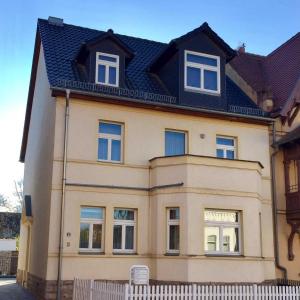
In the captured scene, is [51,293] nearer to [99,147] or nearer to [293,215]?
[99,147]

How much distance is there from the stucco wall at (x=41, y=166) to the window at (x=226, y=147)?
21.9 feet

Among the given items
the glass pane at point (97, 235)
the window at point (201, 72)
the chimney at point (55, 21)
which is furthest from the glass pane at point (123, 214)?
the chimney at point (55, 21)

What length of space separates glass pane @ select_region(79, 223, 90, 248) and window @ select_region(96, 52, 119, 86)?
5.63 m

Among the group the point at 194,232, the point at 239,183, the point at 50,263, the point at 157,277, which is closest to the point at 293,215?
the point at 239,183

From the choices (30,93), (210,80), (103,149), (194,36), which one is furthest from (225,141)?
(30,93)

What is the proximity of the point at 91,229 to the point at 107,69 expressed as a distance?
6.32m

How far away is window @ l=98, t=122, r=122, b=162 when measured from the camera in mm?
18656

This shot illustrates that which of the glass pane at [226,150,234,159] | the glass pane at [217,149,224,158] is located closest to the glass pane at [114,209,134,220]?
the glass pane at [217,149,224,158]

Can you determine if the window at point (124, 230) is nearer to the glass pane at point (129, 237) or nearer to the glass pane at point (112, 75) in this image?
the glass pane at point (129, 237)

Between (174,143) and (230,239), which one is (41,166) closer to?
(174,143)

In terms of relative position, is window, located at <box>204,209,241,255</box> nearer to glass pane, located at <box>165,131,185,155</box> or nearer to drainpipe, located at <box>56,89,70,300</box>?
glass pane, located at <box>165,131,185,155</box>

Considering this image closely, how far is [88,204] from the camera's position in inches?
702

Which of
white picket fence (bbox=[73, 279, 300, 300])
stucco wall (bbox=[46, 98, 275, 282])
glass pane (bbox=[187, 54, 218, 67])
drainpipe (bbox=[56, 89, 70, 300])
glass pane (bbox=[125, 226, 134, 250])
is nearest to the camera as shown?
white picket fence (bbox=[73, 279, 300, 300])

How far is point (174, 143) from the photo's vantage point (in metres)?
19.8
